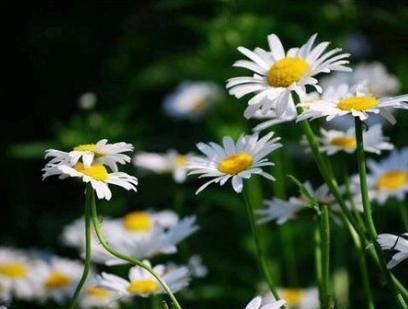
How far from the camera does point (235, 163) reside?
103 centimetres

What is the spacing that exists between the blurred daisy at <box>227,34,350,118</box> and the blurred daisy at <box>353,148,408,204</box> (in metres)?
0.48

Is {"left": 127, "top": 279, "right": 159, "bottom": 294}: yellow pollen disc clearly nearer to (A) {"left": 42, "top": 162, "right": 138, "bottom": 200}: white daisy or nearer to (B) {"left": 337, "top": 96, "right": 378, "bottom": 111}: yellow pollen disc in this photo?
(A) {"left": 42, "top": 162, "right": 138, "bottom": 200}: white daisy

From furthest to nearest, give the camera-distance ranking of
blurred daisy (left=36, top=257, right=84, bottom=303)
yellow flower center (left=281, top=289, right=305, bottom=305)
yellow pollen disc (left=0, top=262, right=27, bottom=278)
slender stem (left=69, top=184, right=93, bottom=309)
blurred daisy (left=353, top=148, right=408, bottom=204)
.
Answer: yellow pollen disc (left=0, top=262, right=27, bottom=278) < blurred daisy (left=36, top=257, right=84, bottom=303) < yellow flower center (left=281, top=289, right=305, bottom=305) < blurred daisy (left=353, top=148, right=408, bottom=204) < slender stem (left=69, top=184, right=93, bottom=309)

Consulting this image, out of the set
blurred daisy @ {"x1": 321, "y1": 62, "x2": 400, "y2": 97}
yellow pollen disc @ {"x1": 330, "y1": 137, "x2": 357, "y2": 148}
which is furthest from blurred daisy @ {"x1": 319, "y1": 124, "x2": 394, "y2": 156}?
blurred daisy @ {"x1": 321, "y1": 62, "x2": 400, "y2": 97}

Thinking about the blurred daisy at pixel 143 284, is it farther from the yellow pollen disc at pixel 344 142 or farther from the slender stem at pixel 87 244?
the yellow pollen disc at pixel 344 142

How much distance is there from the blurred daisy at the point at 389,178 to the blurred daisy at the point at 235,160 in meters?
0.49

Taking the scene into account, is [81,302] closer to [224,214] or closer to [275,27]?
[224,214]

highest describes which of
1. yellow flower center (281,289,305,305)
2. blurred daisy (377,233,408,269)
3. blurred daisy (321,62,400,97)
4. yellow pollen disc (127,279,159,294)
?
blurred daisy (321,62,400,97)

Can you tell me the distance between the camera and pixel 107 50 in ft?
12.3

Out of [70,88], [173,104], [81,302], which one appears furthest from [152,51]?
[81,302]

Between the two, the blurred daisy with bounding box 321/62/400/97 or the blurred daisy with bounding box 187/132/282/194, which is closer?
the blurred daisy with bounding box 187/132/282/194

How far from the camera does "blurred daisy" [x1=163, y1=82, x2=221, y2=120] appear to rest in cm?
293

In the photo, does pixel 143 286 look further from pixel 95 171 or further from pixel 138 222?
pixel 138 222

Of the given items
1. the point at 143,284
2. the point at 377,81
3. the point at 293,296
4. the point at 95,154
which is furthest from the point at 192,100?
the point at 95,154
